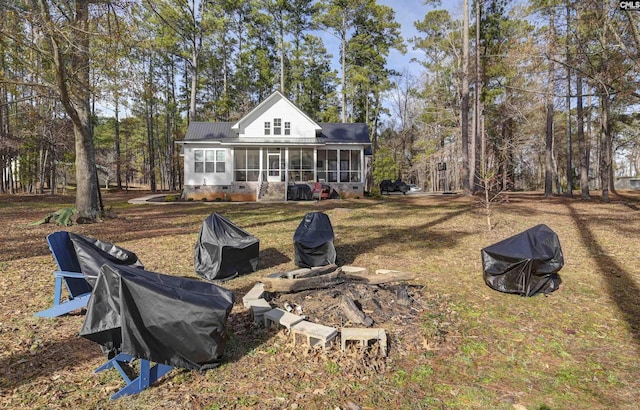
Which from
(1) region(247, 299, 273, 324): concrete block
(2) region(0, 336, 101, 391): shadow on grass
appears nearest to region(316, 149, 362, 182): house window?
(1) region(247, 299, 273, 324): concrete block

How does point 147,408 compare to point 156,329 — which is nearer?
point 147,408

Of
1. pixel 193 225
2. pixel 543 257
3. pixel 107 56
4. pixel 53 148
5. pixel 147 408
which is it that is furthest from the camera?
pixel 53 148

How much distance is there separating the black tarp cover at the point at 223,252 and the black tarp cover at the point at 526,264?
4.07 meters

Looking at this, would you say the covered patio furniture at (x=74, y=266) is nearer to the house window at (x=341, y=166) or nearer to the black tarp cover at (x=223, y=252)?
the black tarp cover at (x=223, y=252)

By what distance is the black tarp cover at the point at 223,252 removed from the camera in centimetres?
614

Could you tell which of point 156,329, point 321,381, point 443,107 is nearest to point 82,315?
point 156,329

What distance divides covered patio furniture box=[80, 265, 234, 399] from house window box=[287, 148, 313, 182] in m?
20.9

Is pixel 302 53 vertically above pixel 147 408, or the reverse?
pixel 302 53

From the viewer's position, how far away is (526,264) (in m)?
5.40

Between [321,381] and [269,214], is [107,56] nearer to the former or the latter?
[269,214]

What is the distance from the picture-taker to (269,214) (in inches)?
544

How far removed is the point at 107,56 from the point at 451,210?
41.7 ft

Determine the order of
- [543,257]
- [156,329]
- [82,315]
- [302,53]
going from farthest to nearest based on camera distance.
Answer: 1. [302,53]
2. [543,257]
3. [82,315]
4. [156,329]

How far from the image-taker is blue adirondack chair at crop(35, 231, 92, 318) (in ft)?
13.9
